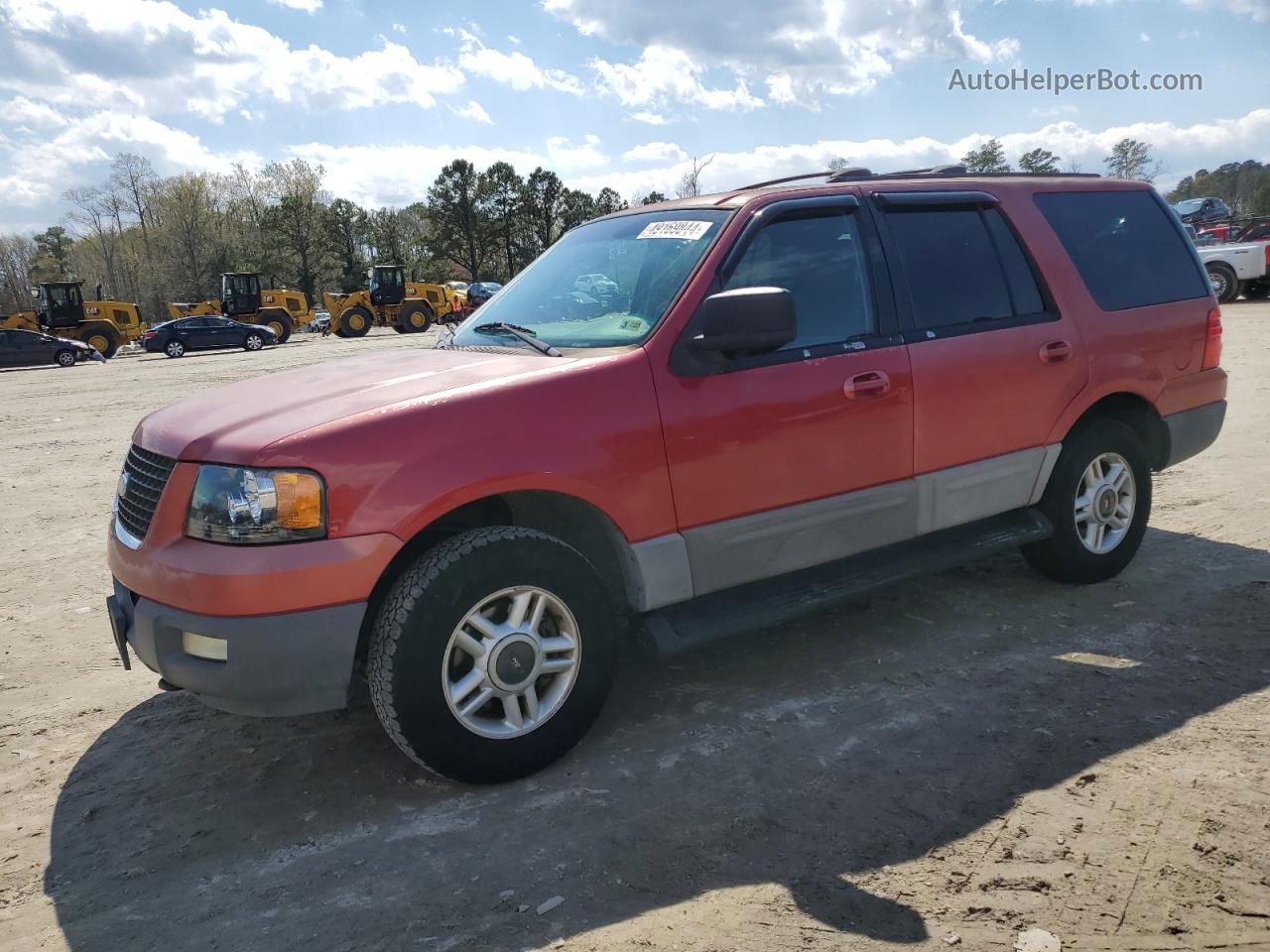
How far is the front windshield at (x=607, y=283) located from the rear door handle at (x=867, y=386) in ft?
2.60

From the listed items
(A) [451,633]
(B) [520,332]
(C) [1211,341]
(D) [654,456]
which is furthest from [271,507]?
(C) [1211,341]

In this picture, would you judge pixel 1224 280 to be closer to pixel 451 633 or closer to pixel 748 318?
pixel 748 318

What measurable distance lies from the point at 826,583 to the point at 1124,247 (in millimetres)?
2643

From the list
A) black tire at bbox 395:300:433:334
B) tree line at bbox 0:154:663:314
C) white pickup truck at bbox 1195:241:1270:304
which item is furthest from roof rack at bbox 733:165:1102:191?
tree line at bbox 0:154:663:314

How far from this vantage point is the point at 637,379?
327 cm

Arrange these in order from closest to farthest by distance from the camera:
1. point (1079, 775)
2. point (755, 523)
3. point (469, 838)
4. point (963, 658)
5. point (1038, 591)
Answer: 1. point (469, 838)
2. point (1079, 775)
3. point (755, 523)
4. point (963, 658)
5. point (1038, 591)

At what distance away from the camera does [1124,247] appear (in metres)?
4.83

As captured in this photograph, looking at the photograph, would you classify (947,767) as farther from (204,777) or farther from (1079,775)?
(204,777)

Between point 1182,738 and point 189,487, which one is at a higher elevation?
point 189,487

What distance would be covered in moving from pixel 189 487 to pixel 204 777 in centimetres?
115

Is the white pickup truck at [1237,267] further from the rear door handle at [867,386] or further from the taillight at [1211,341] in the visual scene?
the rear door handle at [867,386]

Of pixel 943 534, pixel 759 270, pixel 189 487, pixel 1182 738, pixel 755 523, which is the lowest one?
→ pixel 1182 738

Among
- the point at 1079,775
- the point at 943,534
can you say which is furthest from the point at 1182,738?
the point at 943,534

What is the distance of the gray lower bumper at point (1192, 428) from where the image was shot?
16.2 ft
